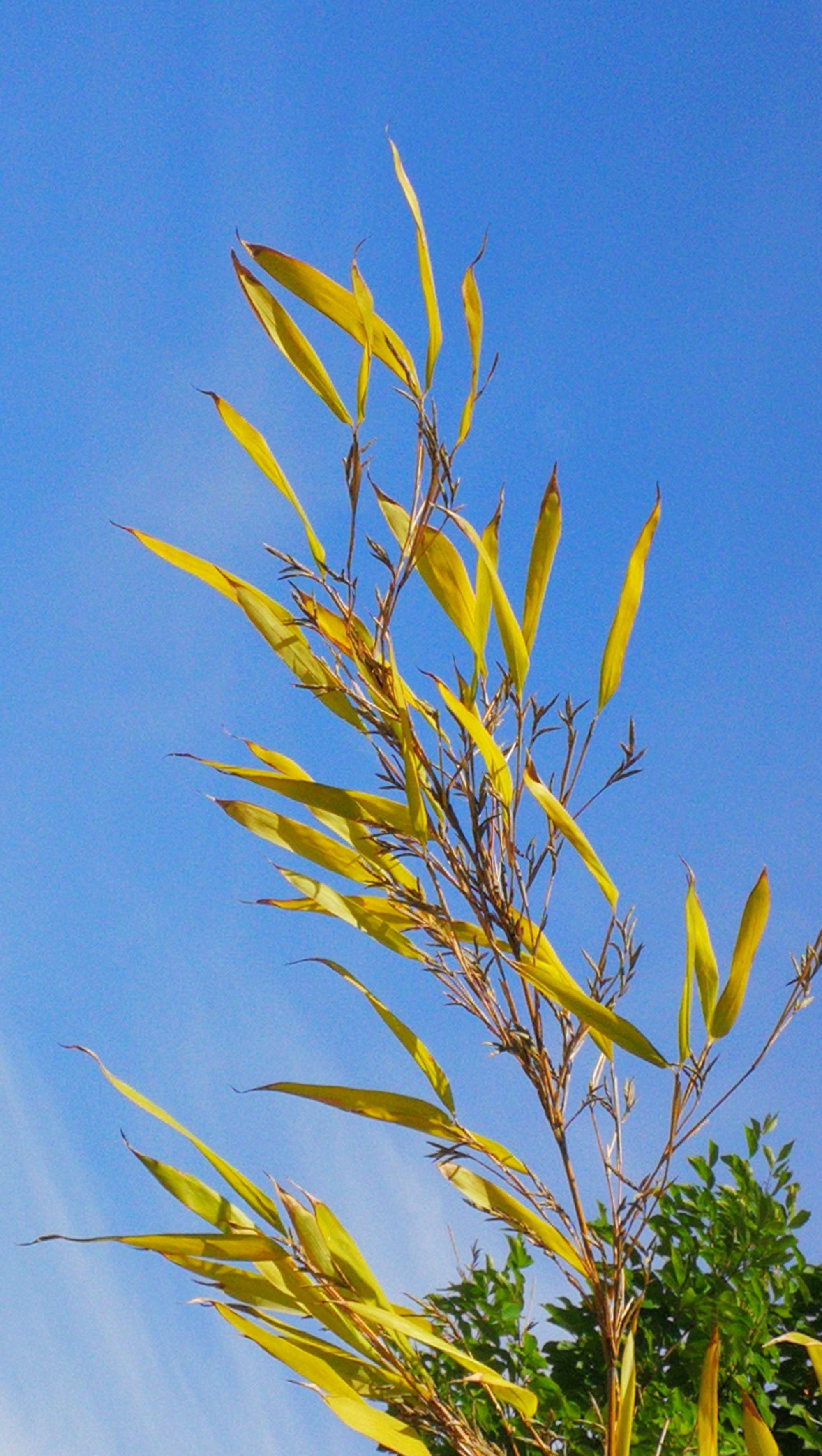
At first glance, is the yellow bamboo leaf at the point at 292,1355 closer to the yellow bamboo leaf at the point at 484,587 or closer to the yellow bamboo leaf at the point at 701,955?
the yellow bamboo leaf at the point at 701,955

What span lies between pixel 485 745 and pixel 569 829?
139mm

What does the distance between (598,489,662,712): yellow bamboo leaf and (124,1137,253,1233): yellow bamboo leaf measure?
2.45 ft

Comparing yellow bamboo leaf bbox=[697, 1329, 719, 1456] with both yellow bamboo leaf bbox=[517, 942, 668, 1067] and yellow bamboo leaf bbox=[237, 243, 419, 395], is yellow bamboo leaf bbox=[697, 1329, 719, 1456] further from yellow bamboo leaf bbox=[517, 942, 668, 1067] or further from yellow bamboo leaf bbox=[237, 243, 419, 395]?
yellow bamboo leaf bbox=[237, 243, 419, 395]

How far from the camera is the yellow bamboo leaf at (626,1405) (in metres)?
1.29

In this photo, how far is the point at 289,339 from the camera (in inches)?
61.4

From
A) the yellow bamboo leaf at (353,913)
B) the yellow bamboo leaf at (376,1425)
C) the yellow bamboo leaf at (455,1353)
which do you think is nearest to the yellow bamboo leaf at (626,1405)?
the yellow bamboo leaf at (455,1353)

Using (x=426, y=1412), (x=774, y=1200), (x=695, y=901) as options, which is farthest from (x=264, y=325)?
(x=774, y=1200)

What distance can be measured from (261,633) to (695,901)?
626 millimetres

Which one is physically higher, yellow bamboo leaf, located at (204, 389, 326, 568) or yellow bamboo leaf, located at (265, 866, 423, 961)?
yellow bamboo leaf, located at (204, 389, 326, 568)

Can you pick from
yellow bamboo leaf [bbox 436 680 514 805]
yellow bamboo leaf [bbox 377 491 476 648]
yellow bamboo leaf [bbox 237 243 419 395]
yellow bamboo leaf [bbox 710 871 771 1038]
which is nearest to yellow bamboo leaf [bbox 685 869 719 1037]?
yellow bamboo leaf [bbox 710 871 771 1038]

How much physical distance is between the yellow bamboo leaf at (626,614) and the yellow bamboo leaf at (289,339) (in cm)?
40

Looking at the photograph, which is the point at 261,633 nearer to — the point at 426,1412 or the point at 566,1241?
the point at 566,1241

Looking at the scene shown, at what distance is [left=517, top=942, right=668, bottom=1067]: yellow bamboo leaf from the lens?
1.35 meters

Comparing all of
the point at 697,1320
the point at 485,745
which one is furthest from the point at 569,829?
the point at 697,1320
